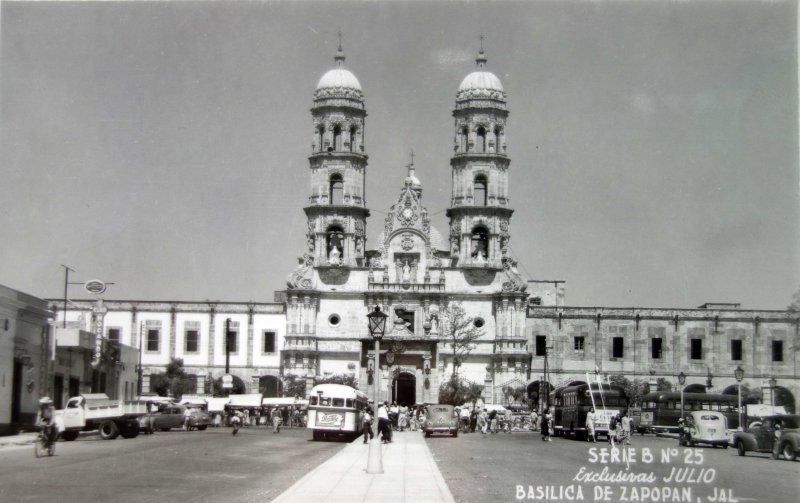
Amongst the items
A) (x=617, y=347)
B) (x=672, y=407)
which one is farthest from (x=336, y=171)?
(x=672, y=407)

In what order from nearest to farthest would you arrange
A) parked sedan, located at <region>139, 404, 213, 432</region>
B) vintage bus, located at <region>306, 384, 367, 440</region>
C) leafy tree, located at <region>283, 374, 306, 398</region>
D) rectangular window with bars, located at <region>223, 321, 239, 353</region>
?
vintage bus, located at <region>306, 384, 367, 440</region> → parked sedan, located at <region>139, 404, 213, 432</region> → leafy tree, located at <region>283, 374, 306, 398</region> → rectangular window with bars, located at <region>223, 321, 239, 353</region>

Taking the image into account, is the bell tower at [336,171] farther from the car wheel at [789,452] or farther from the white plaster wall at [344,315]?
the car wheel at [789,452]

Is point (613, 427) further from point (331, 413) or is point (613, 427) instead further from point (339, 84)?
point (339, 84)

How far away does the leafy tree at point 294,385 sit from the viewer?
238 ft

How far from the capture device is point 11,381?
1666 inches

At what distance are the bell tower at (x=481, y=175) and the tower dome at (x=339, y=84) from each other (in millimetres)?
6833

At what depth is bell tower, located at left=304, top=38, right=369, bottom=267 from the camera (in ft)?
247

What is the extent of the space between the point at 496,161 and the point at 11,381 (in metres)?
40.7

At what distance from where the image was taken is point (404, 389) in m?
76.9

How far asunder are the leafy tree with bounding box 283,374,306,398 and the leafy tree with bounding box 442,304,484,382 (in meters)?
9.55

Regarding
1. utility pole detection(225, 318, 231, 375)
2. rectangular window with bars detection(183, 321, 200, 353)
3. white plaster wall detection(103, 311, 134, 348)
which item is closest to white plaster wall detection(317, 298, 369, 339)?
utility pole detection(225, 318, 231, 375)

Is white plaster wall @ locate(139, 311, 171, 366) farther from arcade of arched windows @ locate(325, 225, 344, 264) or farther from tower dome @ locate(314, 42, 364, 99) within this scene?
tower dome @ locate(314, 42, 364, 99)

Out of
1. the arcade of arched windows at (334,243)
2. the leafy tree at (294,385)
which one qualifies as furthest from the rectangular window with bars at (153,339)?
the arcade of arched windows at (334,243)

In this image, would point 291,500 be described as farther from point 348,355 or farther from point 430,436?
point 348,355
